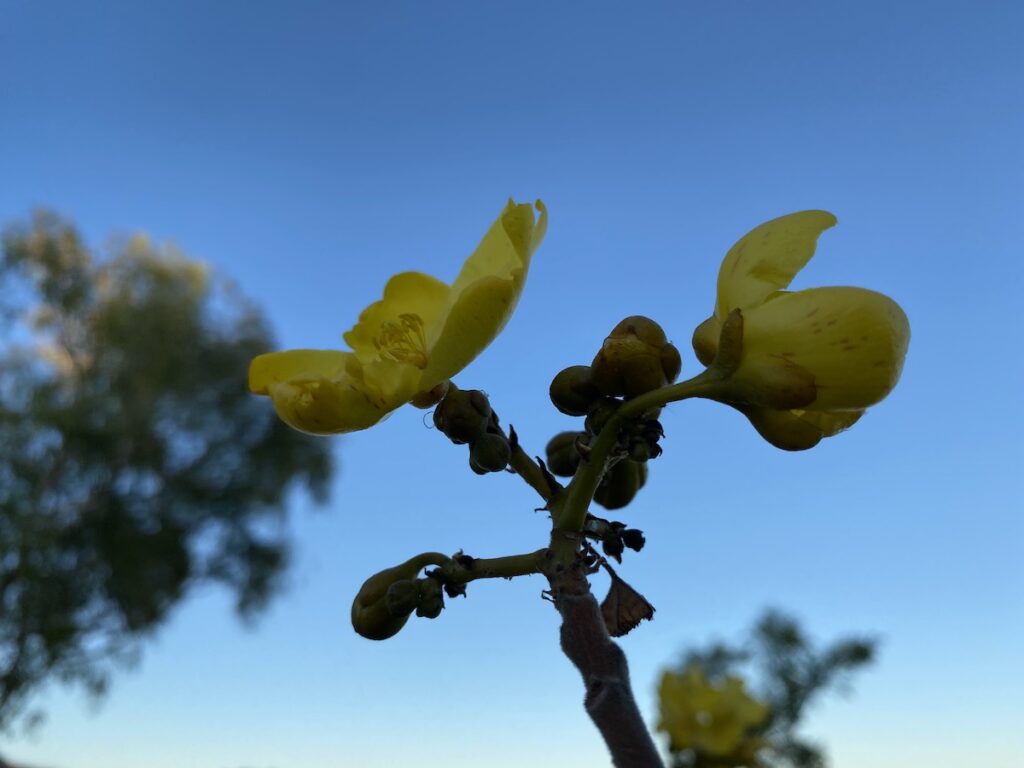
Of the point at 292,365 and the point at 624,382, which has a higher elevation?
the point at 292,365

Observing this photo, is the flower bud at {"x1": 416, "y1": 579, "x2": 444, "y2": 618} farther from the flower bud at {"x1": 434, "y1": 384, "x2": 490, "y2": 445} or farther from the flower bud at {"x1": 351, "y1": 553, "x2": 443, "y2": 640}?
the flower bud at {"x1": 434, "y1": 384, "x2": 490, "y2": 445}

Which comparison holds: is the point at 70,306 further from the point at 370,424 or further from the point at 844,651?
the point at 370,424

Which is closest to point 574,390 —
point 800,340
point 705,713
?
point 800,340

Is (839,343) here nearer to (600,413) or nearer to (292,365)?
(600,413)

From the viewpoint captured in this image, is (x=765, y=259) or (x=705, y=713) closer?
(x=765, y=259)

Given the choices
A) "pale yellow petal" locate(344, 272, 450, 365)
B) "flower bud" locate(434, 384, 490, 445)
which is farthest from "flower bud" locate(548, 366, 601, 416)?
"pale yellow petal" locate(344, 272, 450, 365)

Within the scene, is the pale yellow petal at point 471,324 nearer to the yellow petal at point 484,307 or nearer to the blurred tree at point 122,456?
the yellow petal at point 484,307

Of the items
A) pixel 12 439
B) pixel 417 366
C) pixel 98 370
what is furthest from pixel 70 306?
pixel 417 366

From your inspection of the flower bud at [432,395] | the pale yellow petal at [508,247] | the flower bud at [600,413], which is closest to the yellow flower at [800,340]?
the flower bud at [600,413]

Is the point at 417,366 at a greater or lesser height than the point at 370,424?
greater
